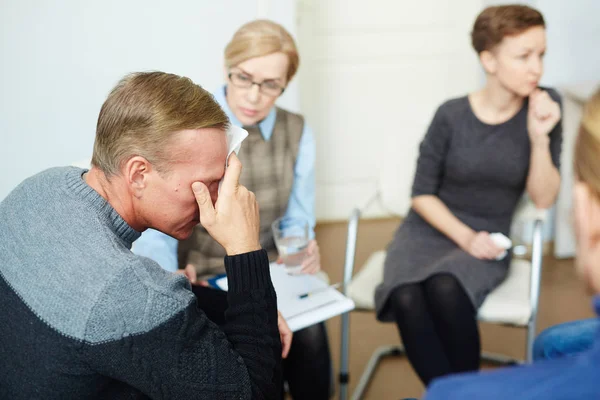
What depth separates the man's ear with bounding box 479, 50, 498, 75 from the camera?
2.17 meters

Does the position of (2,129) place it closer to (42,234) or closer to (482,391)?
(42,234)

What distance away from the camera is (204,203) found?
123cm

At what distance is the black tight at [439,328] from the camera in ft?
6.44

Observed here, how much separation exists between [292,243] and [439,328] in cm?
57

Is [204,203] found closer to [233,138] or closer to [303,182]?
[233,138]

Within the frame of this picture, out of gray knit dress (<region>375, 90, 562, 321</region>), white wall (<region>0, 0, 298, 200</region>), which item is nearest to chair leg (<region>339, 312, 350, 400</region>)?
gray knit dress (<region>375, 90, 562, 321</region>)

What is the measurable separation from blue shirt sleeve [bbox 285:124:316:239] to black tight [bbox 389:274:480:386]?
40cm

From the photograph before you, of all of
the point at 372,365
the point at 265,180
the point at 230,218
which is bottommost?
the point at 372,365

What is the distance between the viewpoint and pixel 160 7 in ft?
8.84

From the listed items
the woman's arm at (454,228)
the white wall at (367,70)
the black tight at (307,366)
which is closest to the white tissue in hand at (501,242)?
the woman's arm at (454,228)

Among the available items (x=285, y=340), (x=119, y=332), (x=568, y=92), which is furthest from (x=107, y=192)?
(x=568, y=92)

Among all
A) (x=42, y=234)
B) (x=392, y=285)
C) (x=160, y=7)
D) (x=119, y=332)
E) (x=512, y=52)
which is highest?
(x=160, y=7)

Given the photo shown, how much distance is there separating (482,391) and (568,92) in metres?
2.80

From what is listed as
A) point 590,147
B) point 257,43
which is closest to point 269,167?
point 257,43
